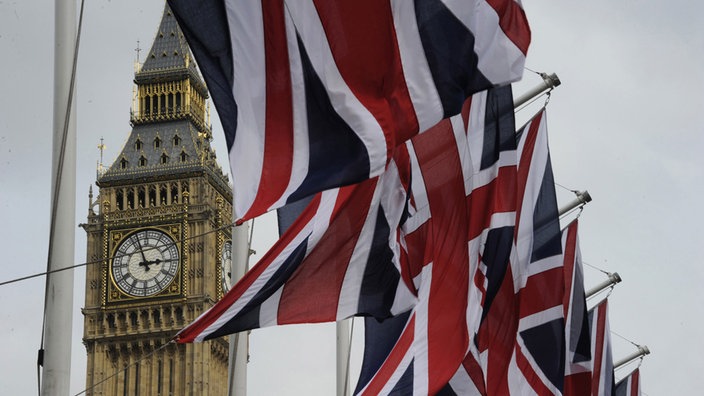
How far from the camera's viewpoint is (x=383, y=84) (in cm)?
1828

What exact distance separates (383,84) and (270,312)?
9.28 ft

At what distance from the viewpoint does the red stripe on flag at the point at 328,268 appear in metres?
19.3

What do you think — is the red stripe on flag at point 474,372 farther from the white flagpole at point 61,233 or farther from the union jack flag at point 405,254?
the white flagpole at point 61,233

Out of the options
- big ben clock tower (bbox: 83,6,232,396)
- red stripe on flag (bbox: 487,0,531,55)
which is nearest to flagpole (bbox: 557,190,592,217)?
Result: red stripe on flag (bbox: 487,0,531,55)

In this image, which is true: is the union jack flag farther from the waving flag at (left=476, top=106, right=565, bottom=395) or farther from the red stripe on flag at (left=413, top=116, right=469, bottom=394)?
the waving flag at (left=476, top=106, right=565, bottom=395)

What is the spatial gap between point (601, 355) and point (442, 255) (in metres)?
11.7

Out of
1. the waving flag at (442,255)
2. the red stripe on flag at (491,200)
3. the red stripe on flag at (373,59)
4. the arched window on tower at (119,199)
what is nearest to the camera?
the red stripe on flag at (373,59)

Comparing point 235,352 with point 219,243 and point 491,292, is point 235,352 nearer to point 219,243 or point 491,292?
point 491,292

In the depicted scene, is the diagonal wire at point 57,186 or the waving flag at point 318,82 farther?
the diagonal wire at point 57,186

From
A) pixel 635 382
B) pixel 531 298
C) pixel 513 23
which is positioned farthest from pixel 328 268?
pixel 635 382

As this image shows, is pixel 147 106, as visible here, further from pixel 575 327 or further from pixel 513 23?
pixel 513 23

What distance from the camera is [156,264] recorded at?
96375 mm

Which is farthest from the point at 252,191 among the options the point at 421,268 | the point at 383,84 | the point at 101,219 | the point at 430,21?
the point at 101,219

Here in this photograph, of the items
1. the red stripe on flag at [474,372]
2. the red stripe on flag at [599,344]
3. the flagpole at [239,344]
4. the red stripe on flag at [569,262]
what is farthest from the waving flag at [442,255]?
the red stripe on flag at [599,344]
